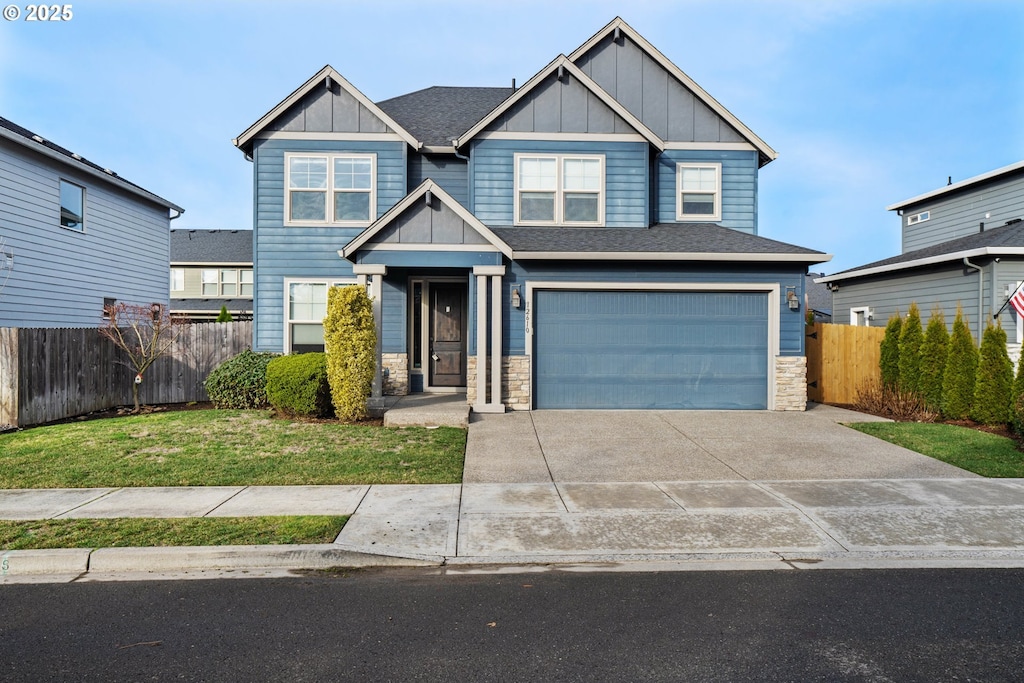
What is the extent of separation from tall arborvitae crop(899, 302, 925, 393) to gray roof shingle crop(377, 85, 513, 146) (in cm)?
1075

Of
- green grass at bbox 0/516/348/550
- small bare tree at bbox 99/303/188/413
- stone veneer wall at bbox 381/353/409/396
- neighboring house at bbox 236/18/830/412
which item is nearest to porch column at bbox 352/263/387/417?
neighboring house at bbox 236/18/830/412

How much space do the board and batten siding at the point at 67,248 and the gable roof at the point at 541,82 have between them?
1089 cm

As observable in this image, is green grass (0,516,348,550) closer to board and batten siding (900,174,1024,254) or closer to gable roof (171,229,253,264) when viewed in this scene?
board and batten siding (900,174,1024,254)

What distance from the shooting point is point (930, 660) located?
3684 millimetres

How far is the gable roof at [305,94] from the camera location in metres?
14.0

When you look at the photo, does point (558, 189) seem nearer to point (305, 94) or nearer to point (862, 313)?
point (305, 94)

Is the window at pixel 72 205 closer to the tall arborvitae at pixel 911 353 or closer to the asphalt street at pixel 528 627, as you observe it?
the asphalt street at pixel 528 627

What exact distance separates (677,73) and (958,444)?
10.2 meters

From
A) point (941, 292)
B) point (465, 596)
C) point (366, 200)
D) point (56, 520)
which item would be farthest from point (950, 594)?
point (941, 292)

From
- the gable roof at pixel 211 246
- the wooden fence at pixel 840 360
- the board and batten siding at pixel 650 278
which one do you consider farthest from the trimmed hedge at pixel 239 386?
the gable roof at pixel 211 246

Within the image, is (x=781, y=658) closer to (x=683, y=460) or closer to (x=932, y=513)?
(x=932, y=513)

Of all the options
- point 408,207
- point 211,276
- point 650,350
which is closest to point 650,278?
point 650,350

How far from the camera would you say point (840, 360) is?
Result: 49.8 feet

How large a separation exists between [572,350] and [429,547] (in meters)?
7.88
